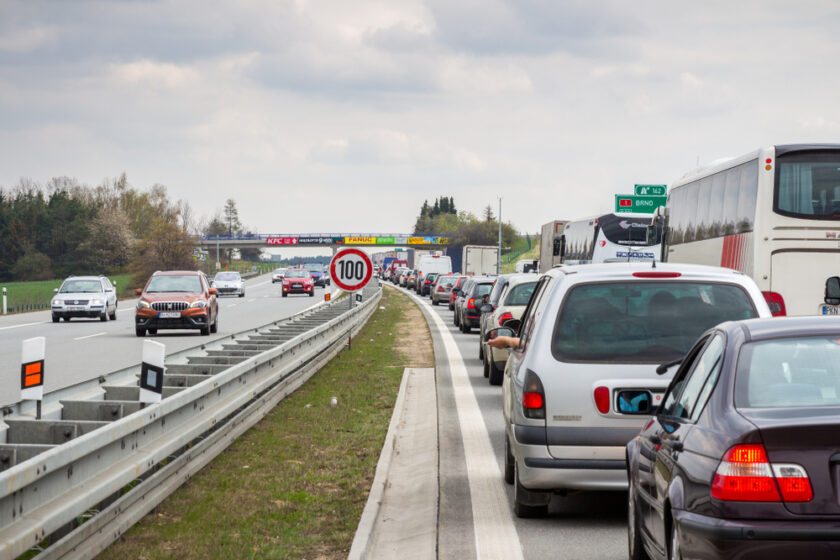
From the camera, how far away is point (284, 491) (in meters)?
9.04

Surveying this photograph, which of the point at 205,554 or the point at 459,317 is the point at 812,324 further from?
the point at 459,317

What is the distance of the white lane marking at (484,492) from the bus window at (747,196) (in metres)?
5.02

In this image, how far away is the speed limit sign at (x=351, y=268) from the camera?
22438 millimetres

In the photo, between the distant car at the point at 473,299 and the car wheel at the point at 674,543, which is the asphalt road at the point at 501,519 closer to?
the car wheel at the point at 674,543

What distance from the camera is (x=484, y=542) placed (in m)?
7.37

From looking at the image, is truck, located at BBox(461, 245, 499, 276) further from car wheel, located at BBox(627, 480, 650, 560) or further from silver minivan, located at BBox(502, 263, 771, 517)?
car wheel, located at BBox(627, 480, 650, 560)

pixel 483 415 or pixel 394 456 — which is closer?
pixel 394 456

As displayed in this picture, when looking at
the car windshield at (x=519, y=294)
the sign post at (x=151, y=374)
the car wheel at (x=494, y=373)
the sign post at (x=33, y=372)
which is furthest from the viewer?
the car windshield at (x=519, y=294)

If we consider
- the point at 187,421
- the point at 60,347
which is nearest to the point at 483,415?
the point at 187,421

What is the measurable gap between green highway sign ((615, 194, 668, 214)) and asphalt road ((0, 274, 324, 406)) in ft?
43.3

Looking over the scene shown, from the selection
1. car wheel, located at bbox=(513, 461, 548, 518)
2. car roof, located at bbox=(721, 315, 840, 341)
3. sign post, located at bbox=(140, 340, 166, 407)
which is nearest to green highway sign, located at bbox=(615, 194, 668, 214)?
car wheel, located at bbox=(513, 461, 548, 518)

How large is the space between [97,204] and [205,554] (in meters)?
161

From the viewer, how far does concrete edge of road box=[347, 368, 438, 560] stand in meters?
7.22

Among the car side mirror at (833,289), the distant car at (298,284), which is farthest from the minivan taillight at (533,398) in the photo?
the distant car at (298,284)
